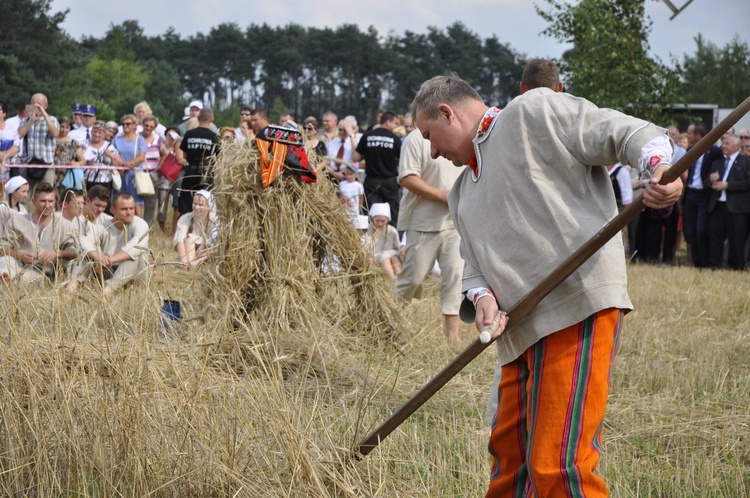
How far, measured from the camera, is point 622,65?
21.1 metres

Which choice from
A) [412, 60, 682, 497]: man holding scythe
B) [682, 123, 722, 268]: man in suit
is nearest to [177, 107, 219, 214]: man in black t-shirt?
[682, 123, 722, 268]: man in suit

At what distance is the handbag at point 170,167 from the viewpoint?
43.9 feet

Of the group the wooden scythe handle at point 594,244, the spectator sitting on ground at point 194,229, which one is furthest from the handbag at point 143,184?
the wooden scythe handle at point 594,244

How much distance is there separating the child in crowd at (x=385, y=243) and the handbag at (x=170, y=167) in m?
4.53

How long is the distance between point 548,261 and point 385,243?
695cm

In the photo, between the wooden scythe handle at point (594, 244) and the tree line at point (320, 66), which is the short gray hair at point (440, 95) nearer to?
the wooden scythe handle at point (594, 244)

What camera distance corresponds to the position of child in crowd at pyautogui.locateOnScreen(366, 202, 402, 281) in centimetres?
969

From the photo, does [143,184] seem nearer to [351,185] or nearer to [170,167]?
[170,167]

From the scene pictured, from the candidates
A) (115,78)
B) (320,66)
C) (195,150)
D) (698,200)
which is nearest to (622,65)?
(698,200)

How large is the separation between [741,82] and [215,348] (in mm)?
57758

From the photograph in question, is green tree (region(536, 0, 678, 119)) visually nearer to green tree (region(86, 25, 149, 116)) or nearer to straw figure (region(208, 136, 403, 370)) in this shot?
straw figure (region(208, 136, 403, 370))

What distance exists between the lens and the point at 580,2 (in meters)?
22.4

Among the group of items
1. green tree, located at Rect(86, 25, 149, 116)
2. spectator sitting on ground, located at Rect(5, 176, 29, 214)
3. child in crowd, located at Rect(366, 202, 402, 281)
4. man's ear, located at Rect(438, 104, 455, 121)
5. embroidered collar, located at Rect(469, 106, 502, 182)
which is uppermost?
green tree, located at Rect(86, 25, 149, 116)

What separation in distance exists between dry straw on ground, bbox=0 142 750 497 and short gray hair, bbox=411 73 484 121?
1089 mm
